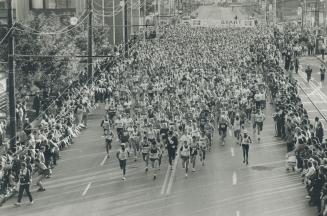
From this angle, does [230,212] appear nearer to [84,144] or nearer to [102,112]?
[84,144]

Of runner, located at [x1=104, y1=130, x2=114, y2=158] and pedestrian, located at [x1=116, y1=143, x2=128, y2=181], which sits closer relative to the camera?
pedestrian, located at [x1=116, y1=143, x2=128, y2=181]

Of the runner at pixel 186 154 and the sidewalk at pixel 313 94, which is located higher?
the sidewalk at pixel 313 94

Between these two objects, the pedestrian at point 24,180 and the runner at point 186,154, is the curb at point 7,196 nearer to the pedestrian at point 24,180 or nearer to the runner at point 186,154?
the pedestrian at point 24,180

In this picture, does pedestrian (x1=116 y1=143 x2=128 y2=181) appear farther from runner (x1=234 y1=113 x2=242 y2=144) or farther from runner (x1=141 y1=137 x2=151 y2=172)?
runner (x1=234 y1=113 x2=242 y2=144)

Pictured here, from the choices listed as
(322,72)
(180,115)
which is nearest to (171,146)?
(180,115)

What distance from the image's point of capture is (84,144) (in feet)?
109

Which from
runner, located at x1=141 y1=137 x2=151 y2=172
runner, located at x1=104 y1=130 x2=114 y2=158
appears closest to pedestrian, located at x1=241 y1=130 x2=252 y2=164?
runner, located at x1=141 y1=137 x2=151 y2=172

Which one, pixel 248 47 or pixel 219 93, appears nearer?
pixel 219 93

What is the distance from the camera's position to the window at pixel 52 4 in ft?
208

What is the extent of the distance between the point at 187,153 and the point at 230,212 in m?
5.07

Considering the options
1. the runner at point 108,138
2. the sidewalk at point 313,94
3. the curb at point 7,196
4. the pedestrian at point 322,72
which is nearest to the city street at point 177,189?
the curb at point 7,196

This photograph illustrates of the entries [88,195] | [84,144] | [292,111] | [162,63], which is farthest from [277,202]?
[162,63]

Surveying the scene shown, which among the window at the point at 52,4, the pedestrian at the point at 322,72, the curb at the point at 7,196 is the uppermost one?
the window at the point at 52,4

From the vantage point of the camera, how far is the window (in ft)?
208
